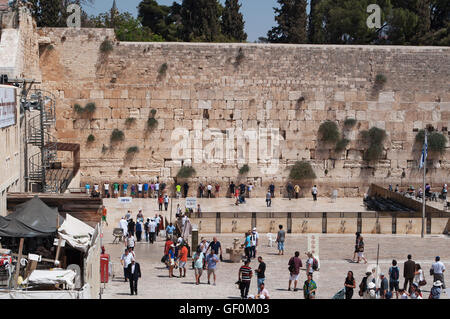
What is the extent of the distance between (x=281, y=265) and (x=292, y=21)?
25829mm

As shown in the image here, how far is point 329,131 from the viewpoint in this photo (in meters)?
29.8

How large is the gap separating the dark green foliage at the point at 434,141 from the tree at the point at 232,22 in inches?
605

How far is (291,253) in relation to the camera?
19.6 meters

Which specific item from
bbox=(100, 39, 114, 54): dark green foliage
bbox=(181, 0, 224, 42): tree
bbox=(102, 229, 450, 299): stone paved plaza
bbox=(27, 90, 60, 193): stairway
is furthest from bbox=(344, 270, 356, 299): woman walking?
bbox=(181, 0, 224, 42): tree

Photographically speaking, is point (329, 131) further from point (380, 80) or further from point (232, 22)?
point (232, 22)

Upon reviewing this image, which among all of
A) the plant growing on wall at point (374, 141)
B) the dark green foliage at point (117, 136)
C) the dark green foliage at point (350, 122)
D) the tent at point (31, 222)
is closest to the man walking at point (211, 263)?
the tent at point (31, 222)

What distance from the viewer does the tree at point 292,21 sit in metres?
41.3

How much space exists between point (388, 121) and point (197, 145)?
24.6 feet

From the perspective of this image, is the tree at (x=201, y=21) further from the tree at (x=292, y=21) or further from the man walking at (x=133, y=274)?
the man walking at (x=133, y=274)

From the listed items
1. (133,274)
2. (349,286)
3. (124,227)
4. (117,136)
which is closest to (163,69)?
(117,136)

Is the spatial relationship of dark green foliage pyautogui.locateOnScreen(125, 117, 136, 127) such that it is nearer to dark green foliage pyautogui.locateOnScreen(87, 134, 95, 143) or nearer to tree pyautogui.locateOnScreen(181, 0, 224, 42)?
dark green foliage pyautogui.locateOnScreen(87, 134, 95, 143)

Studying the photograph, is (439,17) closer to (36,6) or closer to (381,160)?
(381,160)

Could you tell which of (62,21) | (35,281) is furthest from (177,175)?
(35,281)

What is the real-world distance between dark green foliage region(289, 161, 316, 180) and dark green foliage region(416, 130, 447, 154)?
14.5 ft
